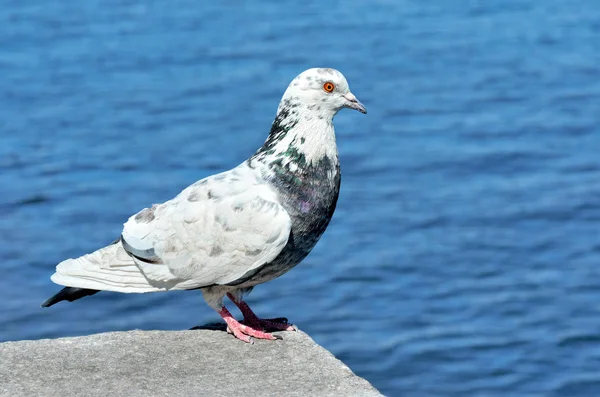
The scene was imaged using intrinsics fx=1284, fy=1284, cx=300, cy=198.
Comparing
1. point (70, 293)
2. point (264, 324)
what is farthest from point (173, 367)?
point (70, 293)

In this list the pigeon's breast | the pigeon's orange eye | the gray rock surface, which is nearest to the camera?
the gray rock surface

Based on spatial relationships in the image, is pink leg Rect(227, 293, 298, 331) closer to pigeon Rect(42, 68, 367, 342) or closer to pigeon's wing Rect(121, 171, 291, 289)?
pigeon Rect(42, 68, 367, 342)

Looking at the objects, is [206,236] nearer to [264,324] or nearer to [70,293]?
[264,324]

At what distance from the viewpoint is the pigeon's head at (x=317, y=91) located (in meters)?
7.39

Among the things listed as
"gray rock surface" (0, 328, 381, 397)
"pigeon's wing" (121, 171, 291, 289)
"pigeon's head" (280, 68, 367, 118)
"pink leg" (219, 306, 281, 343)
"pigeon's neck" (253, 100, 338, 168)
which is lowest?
"gray rock surface" (0, 328, 381, 397)

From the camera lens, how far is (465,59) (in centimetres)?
1753

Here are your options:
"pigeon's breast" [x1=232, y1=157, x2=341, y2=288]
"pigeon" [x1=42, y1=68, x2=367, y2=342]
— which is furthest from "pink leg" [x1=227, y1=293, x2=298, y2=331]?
"pigeon's breast" [x1=232, y1=157, x2=341, y2=288]

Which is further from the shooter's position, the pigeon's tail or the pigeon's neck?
the pigeon's tail

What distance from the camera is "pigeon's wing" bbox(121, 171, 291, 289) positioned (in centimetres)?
730

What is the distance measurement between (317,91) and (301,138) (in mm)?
286

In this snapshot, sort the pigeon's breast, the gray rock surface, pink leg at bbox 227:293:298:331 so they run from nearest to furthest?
the gray rock surface
the pigeon's breast
pink leg at bbox 227:293:298:331

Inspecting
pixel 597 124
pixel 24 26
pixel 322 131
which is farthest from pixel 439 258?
pixel 24 26

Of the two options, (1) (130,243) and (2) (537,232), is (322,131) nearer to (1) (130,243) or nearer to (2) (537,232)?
(1) (130,243)

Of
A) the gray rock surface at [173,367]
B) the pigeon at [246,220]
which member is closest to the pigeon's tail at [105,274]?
the pigeon at [246,220]
